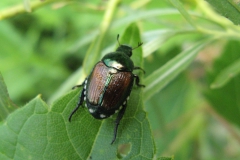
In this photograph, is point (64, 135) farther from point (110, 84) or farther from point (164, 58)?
point (164, 58)

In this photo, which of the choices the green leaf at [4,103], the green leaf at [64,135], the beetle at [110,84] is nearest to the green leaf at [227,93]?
the beetle at [110,84]

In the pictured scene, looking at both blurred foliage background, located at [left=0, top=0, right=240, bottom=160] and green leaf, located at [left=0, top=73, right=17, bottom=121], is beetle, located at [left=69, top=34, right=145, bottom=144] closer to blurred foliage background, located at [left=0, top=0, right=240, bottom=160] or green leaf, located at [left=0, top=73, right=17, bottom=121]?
blurred foliage background, located at [left=0, top=0, right=240, bottom=160]

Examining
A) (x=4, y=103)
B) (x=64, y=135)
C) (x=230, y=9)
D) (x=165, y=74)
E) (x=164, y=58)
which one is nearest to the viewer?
(x=230, y=9)

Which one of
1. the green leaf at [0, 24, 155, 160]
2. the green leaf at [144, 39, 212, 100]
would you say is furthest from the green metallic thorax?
the green leaf at [0, 24, 155, 160]

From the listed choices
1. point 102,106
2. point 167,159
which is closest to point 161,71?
point 102,106

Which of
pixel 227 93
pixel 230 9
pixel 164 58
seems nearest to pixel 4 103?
pixel 230 9

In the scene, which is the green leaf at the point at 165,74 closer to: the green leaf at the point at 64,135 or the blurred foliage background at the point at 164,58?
the blurred foliage background at the point at 164,58
